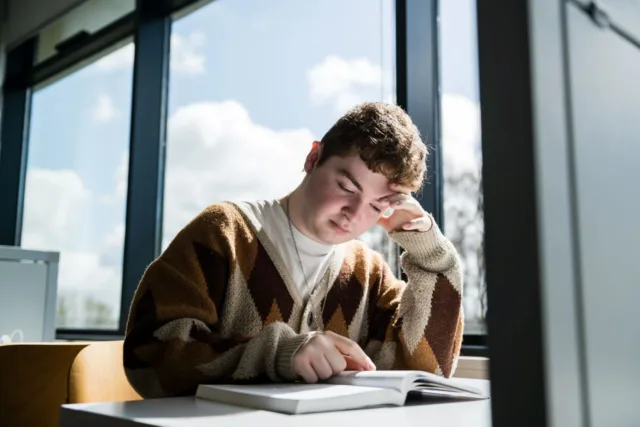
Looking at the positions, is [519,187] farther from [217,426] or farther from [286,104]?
[286,104]

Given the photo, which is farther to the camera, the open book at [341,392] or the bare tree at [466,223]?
the bare tree at [466,223]

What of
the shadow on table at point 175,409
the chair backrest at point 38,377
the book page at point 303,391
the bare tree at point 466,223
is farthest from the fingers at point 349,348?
the chair backrest at point 38,377

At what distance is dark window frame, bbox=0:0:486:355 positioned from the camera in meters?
1.86

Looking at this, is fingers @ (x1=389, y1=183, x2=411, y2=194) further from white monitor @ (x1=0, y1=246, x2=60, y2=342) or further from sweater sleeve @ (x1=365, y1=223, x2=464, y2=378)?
white monitor @ (x1=0, y1=246, x2=60, y2=342)

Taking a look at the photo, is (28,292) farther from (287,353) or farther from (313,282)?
(287,353)

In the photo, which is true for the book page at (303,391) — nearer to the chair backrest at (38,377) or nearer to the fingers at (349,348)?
the fingers at (349,348)

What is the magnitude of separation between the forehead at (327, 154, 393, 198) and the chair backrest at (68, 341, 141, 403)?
0.54 meters

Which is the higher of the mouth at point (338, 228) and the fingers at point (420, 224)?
the fingers at point (420, 224)

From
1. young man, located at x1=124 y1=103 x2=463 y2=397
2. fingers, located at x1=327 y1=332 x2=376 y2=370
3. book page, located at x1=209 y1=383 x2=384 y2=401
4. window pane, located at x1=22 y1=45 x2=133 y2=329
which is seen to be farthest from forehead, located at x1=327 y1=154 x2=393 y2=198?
window pane, located at x1=22 y1=45 x2=133 y2=329

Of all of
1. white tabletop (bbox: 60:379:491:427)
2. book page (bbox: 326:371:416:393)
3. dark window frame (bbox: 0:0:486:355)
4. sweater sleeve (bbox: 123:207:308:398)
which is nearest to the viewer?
white tabletop (bbox: 60:379:491:427)

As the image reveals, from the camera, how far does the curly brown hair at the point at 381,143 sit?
115 cm

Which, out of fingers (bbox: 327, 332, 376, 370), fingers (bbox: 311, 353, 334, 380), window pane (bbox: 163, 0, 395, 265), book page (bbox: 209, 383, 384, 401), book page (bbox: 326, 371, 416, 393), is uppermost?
window pane (bbox: 163, 0, 395, 265)

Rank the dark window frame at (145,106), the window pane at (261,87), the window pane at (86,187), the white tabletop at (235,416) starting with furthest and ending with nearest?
Answer: the window pane at (86,187), the window pane at (261,87), the dark window frame at (145,106), the white tabletop at (235,416)

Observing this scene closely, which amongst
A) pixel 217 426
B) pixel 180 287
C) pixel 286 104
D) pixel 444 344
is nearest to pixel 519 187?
pixel 217 426
